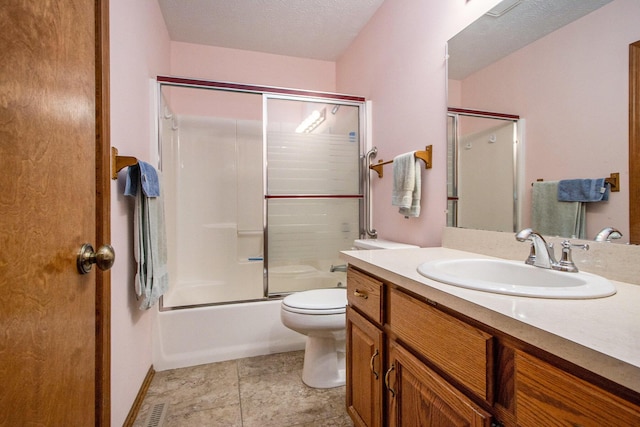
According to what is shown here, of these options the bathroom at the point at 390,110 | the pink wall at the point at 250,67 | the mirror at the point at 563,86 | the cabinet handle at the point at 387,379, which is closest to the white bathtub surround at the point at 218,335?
the bathroom at the point at 390,110

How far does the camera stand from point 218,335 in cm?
204

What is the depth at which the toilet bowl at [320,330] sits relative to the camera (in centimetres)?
167

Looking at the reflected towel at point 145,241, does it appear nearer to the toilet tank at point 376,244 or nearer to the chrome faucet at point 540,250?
the toilet tank at point 376,244

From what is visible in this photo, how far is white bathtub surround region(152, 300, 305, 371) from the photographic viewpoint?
6.34 feet

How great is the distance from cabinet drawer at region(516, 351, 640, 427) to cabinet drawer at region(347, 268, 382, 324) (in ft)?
1.73

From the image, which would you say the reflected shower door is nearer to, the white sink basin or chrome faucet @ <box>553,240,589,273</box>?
the white sink basin

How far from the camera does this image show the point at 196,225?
2818 millimetres

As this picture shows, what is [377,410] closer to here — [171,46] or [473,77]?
[473,77]

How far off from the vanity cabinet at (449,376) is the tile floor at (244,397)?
373mm

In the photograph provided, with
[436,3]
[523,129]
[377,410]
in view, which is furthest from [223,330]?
[436,3]

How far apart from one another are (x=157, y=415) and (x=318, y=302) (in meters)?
0.98

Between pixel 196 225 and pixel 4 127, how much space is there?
7.96 feet

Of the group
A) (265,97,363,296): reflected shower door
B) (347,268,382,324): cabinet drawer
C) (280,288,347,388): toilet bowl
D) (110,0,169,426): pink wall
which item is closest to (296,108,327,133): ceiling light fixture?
(265,97,363,296): reflected shower door

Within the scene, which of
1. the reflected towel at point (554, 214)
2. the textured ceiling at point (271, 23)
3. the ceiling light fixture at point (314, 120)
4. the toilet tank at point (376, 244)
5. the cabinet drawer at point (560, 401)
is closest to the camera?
the cabinet drawer at point (560, 401)
